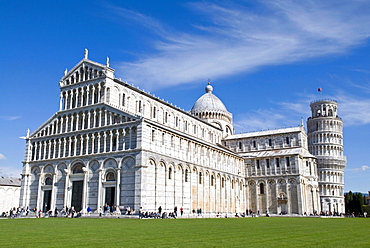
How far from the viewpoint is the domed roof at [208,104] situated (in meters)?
75.5

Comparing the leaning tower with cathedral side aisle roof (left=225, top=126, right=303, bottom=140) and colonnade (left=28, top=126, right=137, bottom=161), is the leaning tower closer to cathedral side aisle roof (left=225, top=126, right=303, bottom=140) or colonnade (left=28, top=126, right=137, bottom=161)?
cathedral side aisle roof (left=225, top=126, right=303, bottom=140)

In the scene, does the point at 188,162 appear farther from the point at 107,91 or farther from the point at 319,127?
the point at 319,127

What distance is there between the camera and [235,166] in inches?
2509

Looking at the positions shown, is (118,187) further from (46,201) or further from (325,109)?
(325,109)

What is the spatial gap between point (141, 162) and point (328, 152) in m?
61.7

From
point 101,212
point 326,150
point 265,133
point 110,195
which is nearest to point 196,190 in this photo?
point 110,195

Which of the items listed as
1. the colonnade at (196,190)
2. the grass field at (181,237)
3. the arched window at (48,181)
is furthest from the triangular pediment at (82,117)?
the grass field at (181,237)

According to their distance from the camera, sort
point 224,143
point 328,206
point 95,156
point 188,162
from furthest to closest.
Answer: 1. point 328,206
2. point 224,143
3. point 188,162
4. point 95,156

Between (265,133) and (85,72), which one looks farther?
(265,133)

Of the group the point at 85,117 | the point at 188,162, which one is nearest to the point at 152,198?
the point at 188,162

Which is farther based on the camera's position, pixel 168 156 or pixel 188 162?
pixel 188 162

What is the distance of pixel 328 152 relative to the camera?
86938 millimetres

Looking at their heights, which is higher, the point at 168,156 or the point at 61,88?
the point at 61,88

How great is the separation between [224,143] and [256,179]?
11.6m
